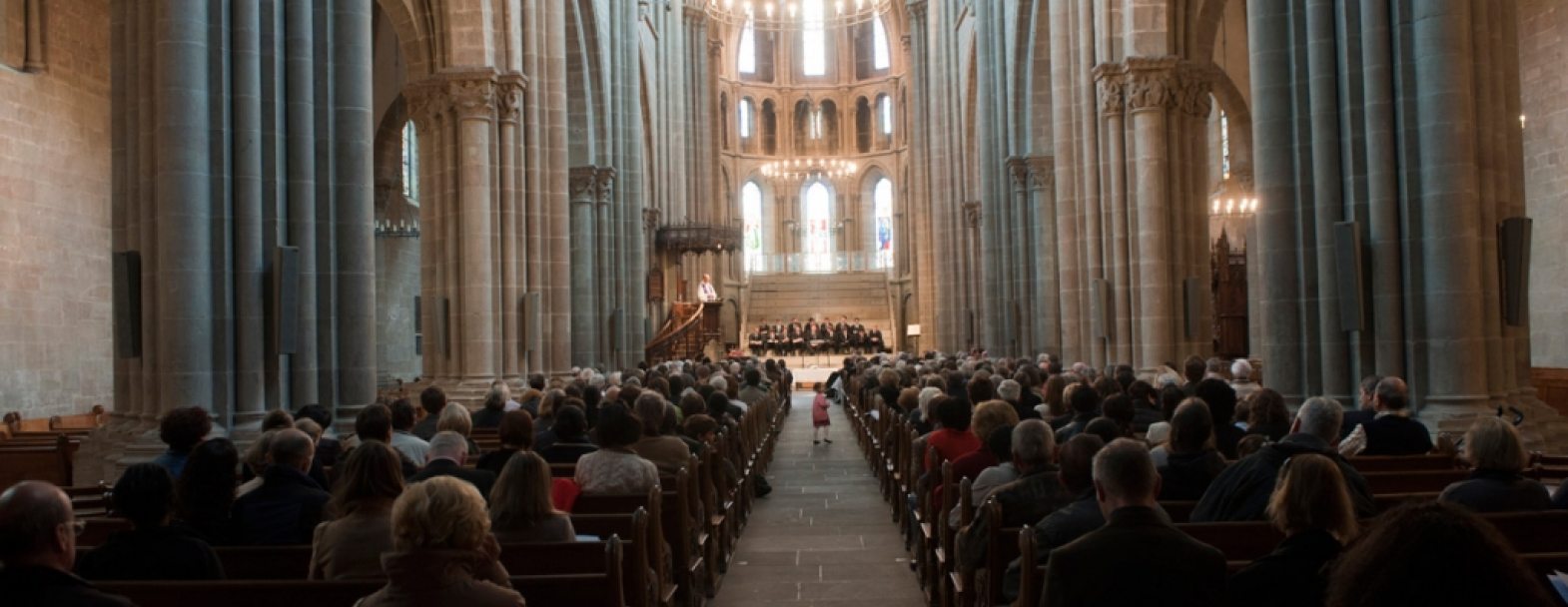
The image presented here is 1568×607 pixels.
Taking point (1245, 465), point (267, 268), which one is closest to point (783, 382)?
point (267, 268)

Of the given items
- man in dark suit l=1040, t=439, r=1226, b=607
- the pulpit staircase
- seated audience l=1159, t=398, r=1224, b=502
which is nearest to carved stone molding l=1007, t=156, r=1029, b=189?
the pulpit staircase

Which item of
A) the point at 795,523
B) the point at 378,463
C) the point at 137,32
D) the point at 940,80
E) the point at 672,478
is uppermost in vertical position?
the point at 940,80

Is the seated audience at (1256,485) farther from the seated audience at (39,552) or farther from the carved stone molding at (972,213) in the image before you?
the carved stone molding at (972,213)

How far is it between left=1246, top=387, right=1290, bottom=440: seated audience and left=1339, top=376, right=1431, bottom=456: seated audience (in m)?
1.31

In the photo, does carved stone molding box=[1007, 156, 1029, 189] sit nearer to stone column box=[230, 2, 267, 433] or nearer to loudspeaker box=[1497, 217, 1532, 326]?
loudspeaker box=[1497, 217, 1532, 326]

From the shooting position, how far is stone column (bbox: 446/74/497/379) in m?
19.3

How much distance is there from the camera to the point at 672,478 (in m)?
8.75

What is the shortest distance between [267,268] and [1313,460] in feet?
33.1

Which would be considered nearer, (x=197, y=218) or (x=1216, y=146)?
(x=197, y=218)

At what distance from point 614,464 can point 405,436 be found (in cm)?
212

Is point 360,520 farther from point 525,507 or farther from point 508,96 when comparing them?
point 508,96

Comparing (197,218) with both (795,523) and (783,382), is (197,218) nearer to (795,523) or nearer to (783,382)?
(795,523)

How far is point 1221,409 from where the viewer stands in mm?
7875

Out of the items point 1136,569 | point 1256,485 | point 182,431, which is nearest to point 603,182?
point 182,431
